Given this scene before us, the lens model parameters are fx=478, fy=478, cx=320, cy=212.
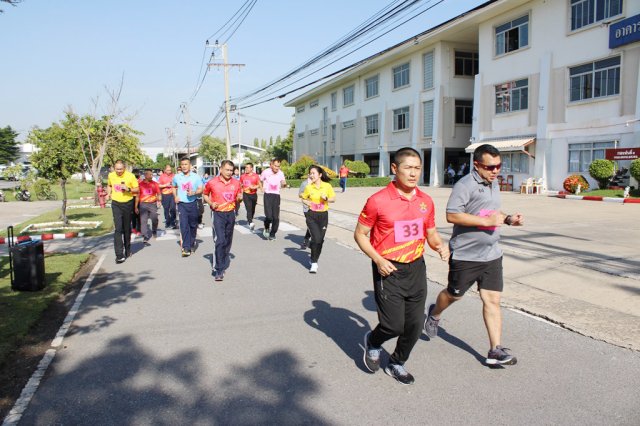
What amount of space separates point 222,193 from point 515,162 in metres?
24.2

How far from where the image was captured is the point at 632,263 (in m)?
7.85

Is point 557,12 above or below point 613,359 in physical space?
above

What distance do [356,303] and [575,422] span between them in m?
3.19

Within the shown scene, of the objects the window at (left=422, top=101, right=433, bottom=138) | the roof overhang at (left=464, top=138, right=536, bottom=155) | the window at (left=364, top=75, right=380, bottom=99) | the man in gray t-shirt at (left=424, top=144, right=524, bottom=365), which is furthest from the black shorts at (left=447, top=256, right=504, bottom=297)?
the window at (left=364, top=75, right=380, bottom=99)

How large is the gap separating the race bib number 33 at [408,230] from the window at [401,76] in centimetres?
3633

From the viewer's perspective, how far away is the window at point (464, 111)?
3538 centimetres

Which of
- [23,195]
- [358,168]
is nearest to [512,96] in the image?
[358,168]

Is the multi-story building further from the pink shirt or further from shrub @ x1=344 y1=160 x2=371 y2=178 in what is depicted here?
the pink shirt

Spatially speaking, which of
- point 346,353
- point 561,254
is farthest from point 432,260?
point 346,353

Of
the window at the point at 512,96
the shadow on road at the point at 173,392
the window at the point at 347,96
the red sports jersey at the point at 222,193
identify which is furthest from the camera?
the window at the point at 347,96

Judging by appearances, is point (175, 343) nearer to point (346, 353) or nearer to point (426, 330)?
point (346, 353)

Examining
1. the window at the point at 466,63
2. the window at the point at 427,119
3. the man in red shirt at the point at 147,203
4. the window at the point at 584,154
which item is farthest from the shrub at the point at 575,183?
the man in red shirt at the point at 147,203

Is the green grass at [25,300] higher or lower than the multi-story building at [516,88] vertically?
lower

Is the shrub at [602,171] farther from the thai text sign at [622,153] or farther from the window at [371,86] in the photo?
the window at [371,86]
